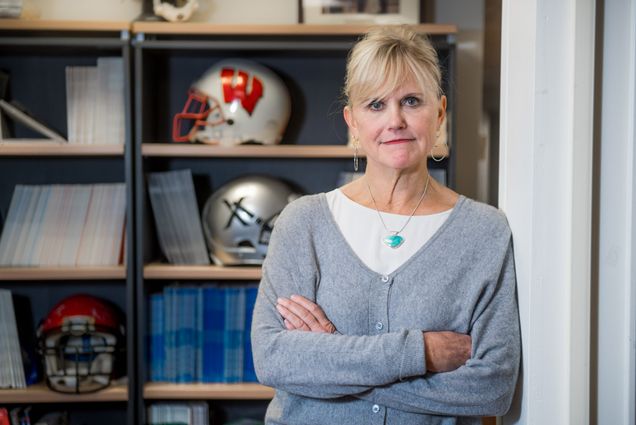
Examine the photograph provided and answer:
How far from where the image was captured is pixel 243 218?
2.54m

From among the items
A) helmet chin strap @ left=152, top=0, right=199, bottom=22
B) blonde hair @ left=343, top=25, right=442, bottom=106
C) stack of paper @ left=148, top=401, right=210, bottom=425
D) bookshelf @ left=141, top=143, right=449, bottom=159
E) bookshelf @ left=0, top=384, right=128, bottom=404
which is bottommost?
stack of paper @ left=148, top=401, right=210, bottom=425

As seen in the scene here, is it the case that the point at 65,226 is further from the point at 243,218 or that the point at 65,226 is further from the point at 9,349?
the point at 243,218

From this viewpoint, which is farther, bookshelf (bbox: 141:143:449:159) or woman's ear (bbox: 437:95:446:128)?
bookshelf (bbox: 141:143:449:159)

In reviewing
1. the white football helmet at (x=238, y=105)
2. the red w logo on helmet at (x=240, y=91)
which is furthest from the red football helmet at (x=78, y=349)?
the red w logo on helmet at (x=240, y=91)

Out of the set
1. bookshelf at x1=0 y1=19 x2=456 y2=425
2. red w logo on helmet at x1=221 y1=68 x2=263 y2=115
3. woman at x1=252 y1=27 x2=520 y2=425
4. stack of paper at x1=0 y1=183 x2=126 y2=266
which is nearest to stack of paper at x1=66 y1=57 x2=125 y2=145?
bookshelf at x1=0 y1=19 x2=456 y2=425

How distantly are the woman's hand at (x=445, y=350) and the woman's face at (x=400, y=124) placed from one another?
320mm

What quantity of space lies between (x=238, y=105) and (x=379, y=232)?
122cm

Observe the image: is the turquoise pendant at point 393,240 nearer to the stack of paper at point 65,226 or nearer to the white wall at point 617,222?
the white wall at point 617,222

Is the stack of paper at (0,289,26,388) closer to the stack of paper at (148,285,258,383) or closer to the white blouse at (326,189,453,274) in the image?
the stack of paper at (148,285,258,383)

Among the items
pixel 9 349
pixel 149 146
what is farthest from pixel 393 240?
pixel 9 349

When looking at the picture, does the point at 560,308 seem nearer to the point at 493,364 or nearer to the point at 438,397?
the point at 493,364

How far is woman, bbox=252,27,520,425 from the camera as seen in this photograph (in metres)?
A: 1.33

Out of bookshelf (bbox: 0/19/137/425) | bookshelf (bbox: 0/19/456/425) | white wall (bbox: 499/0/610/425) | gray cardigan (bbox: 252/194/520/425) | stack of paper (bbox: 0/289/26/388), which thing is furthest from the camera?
bookshelf (bbox: 0/19/137/425)

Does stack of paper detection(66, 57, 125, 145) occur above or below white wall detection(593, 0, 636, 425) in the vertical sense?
above
